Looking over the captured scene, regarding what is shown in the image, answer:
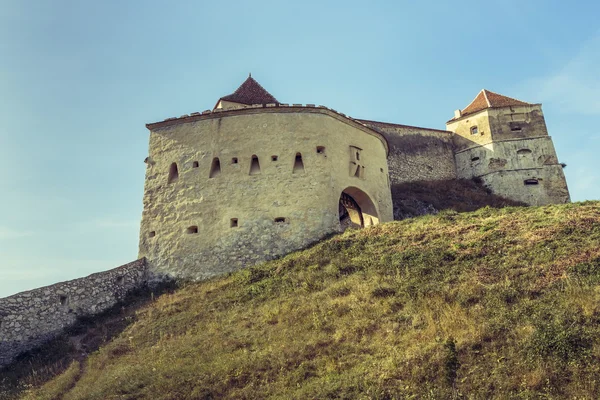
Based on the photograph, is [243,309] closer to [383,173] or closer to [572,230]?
[572,230]

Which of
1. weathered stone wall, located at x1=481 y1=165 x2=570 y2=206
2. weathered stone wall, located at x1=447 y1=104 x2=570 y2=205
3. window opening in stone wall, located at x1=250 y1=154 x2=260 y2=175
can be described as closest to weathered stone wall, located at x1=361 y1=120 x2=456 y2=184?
weathered stone wall, located at x1=447 y1=104 x2=570 y2=205

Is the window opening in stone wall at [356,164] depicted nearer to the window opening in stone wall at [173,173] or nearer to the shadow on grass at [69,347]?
the window opening in stone wall at [173,173]

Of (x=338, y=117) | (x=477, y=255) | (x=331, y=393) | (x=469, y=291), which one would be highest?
(x=338, y=117)

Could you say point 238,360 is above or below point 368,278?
below

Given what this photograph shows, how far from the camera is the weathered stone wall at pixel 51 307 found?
1909 centimetres

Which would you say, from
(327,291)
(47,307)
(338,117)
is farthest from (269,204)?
(47,307)

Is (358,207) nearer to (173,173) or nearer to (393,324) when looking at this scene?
(173,173)

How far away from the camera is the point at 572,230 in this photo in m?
16.9

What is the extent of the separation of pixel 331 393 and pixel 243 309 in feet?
23.0

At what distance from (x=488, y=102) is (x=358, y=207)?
75.9 feet

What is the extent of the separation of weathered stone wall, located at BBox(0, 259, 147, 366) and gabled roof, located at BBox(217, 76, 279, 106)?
37.4 feet

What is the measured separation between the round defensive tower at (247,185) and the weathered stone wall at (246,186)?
0.14 ft

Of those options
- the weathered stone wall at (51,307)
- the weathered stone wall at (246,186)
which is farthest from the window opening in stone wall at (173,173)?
the weathered stone wall at (51,307)

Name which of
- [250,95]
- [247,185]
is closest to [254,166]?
[247,185]
